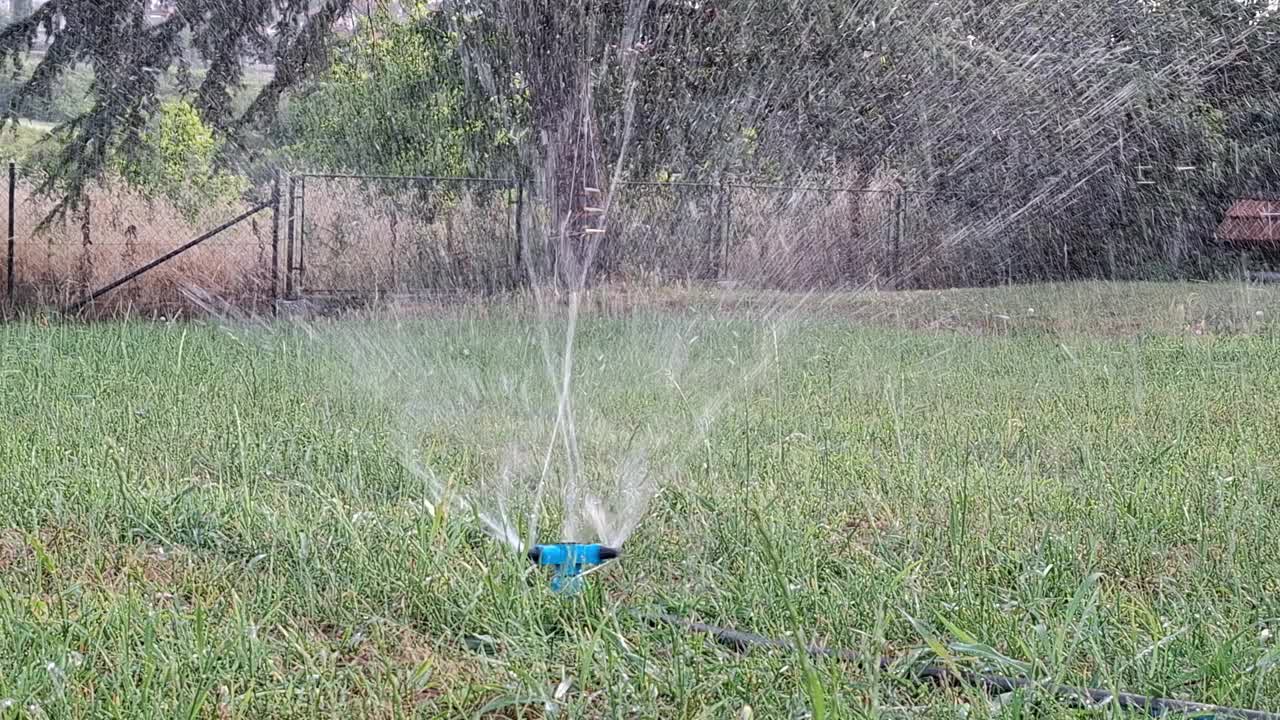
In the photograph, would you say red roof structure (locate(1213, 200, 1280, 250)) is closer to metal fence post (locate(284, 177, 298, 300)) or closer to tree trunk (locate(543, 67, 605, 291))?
tree trunk (locate(543, 67, 605, 291))

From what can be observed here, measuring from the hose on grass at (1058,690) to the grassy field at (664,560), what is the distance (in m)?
0.03

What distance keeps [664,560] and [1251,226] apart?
54.6 feet

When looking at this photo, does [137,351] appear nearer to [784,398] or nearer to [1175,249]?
[784,398]

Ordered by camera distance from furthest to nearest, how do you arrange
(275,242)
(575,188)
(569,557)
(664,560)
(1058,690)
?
(275,242) → (575,188) → (664,560) → (569,557) → (1058,690)

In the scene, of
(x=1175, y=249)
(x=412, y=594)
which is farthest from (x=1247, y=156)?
(x=412, y=594)

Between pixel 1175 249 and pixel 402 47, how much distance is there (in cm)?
1068

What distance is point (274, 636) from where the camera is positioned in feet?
8.05

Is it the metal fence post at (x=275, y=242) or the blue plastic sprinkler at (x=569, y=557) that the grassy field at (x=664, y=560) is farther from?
the metal fence post at (x=275, y=242)

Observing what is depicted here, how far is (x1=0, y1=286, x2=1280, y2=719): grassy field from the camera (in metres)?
2.16

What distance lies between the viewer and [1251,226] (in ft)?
57.9

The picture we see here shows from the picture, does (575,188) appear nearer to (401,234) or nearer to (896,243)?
(401,234)

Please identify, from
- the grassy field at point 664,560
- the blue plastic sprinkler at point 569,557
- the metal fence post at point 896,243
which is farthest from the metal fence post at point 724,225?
the blue plastic sprinkler at point 569,557

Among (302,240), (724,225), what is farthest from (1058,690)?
(724,225)

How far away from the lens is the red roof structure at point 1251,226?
17.5m
